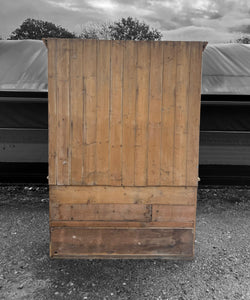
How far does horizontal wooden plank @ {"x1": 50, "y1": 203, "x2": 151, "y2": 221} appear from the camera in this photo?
12.0 feet

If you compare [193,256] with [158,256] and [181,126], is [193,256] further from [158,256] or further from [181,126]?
[181,126]

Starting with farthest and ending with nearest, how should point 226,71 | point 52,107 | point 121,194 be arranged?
point 226,71 → point 121,194 → point 52,107

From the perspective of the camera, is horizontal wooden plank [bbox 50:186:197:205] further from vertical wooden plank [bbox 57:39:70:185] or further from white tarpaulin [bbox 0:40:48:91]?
white tarpaulin [bbox 0:40:48:91]

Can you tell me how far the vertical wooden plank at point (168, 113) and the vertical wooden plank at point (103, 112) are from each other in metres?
0.66

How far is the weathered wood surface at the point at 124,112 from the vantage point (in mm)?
3445

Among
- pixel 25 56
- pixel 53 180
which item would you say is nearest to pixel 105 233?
pixel 53 180

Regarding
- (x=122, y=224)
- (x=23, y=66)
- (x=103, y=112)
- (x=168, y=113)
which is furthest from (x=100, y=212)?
(x=23, y=66)

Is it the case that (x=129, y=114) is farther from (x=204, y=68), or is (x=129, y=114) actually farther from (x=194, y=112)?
(x=204, y=68)

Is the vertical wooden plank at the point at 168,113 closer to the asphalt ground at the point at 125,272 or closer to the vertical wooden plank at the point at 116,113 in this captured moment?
the vertical wooden plank at the point at 116,113

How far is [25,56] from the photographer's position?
5.85 metres

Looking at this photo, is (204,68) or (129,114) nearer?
(129,114)

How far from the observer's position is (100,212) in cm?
367

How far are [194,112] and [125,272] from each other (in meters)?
2.07

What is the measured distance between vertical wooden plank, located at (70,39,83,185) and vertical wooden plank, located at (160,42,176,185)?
0.98 meters
